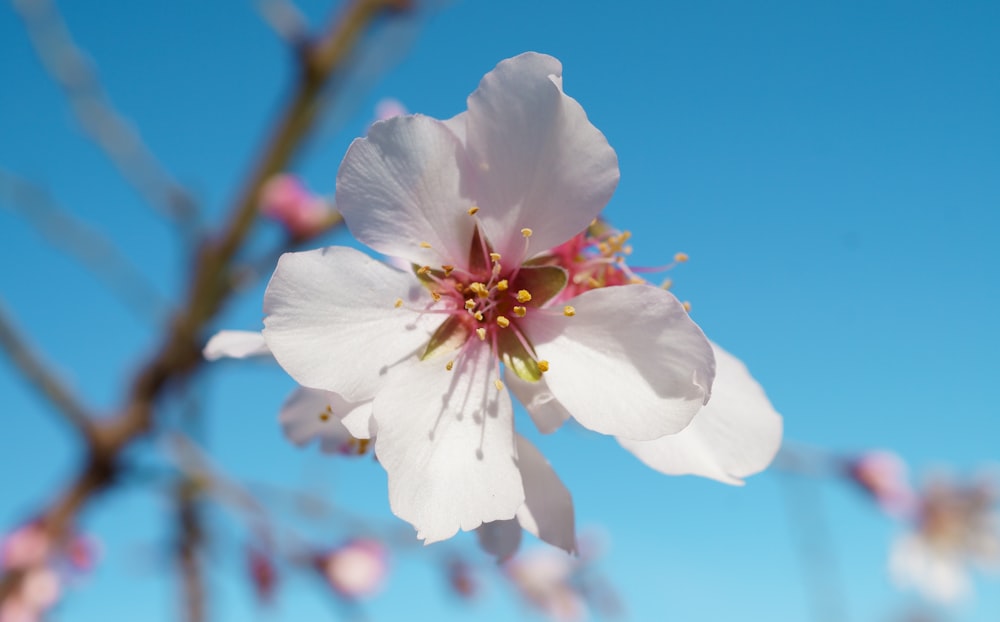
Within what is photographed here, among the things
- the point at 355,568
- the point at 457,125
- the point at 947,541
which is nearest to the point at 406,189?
the point at 457,125

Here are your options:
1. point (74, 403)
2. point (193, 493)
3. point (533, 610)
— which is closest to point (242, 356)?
point (74, 403)

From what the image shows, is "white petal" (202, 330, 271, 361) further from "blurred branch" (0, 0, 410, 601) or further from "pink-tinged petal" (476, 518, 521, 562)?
"blurred branch" (0, 0, 410, 601)

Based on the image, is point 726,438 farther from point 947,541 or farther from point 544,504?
point 947,541

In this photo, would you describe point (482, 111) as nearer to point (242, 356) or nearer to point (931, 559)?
point (242, 356)

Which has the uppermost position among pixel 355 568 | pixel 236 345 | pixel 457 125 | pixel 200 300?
pixel 457 125

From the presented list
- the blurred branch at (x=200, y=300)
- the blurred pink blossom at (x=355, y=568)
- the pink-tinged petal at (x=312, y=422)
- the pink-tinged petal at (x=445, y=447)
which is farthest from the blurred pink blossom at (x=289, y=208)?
the pink-tinged petal at (x=445, y=447)

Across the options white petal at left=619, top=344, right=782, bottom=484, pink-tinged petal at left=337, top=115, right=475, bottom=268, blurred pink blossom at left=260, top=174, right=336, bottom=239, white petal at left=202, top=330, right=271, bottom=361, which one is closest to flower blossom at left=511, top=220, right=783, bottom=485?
white petal at left=619, top=344, right=782, bottom=484

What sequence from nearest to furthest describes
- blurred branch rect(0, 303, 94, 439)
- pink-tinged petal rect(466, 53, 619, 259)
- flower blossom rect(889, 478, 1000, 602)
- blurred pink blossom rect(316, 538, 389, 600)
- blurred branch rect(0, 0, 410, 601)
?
pink-tinged petal rect(466, 53, 619, 259)
blurred branch rect(0, 303, 94, 439)
blurred branch rect(0, 0, 410, 601)
blurred pink blossom rect(316, 538, 389, 600)
flower blossom rect(889, 478, 1000, 602)

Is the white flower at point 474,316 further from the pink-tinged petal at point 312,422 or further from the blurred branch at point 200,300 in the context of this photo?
the blurred branch at point 200,300
